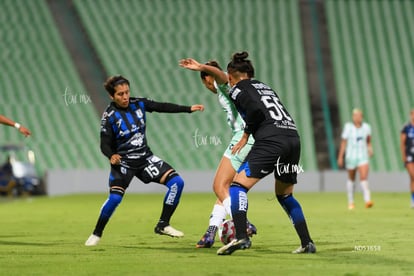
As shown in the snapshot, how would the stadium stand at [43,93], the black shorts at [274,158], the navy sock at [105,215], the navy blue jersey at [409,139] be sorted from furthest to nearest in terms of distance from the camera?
the stadium stand at [43,93] → the navy blue jersey at [409,139] → the navy sock at [105,215] → the black shorts at [274,158]

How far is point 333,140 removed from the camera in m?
29.1

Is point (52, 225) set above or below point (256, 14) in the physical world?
below

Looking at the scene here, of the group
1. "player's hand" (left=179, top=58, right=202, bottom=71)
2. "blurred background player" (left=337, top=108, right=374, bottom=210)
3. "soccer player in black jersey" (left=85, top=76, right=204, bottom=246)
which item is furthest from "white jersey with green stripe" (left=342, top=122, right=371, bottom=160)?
"player's hand" (left=179, top=58, right=202, bottom=71)

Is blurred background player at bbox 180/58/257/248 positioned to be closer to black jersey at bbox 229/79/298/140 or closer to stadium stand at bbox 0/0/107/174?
black jersey at bbox 229/79/298/140

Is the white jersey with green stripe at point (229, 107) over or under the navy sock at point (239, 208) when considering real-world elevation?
over

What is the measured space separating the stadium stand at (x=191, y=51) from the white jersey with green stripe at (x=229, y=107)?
1743cm

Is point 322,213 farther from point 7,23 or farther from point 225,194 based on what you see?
point 7,23

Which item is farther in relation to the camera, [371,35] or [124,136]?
[371,35]

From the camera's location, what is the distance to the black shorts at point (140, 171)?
10445 mm

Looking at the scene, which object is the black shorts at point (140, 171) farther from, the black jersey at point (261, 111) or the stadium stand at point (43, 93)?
the stadium stand at point (43, 93)

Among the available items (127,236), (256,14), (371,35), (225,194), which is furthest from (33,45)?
(225,194)

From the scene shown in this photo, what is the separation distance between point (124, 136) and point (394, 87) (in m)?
22.4

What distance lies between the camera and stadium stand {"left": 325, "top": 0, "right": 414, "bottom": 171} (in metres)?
29.8

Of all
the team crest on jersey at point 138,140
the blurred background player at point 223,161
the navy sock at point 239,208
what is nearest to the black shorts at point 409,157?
the blurred background player at point 223,161
